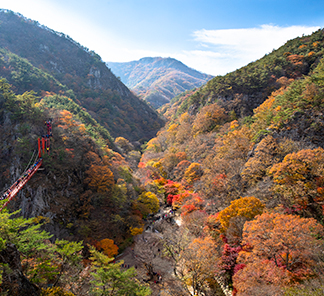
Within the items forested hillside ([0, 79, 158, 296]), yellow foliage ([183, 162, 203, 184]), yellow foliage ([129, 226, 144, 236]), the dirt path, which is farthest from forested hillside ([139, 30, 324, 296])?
forested hillside ([0, 79, 158, 296])

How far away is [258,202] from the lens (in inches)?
700

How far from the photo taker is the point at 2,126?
2517 cm

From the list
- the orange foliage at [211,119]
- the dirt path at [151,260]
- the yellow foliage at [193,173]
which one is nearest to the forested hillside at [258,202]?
the yellow foliage at [193,173]

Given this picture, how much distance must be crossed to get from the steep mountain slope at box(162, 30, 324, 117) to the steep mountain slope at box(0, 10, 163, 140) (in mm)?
50864

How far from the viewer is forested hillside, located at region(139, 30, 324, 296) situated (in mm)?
12070

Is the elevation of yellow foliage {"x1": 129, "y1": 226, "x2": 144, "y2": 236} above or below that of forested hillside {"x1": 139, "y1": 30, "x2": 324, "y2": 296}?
below

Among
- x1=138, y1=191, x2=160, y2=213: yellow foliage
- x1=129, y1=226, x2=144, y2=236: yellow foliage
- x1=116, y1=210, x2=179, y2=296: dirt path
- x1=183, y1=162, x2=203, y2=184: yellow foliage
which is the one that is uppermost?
x1=183, y1=162, x2=203, y2=184: yellow foliage

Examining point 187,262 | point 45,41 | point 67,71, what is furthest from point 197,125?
point 45,41

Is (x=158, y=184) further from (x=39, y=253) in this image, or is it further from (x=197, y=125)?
(x=39, y=253)

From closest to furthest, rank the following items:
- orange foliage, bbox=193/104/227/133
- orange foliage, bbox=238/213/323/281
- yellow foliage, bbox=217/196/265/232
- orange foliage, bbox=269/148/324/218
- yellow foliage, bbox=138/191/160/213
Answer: orange foliage, bbox=238/213/323/281 → orange foliage, bbox=269/148/324/218 → yellow foliage, bbox=217/196/265/232 → yellow foliage, bbox=138/191/160/213 → orange foliage, bbox=193/104/227/133

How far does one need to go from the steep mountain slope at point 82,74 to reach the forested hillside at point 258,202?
5818cm

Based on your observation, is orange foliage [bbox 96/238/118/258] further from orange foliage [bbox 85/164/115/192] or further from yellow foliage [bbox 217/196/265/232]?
yellow foliage [bbox 217/196/265/232]

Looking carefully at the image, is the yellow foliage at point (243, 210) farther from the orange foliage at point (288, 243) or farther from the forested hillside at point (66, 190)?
the forested hillside at point (66, 190)

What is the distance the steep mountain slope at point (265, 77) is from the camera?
150 ft
